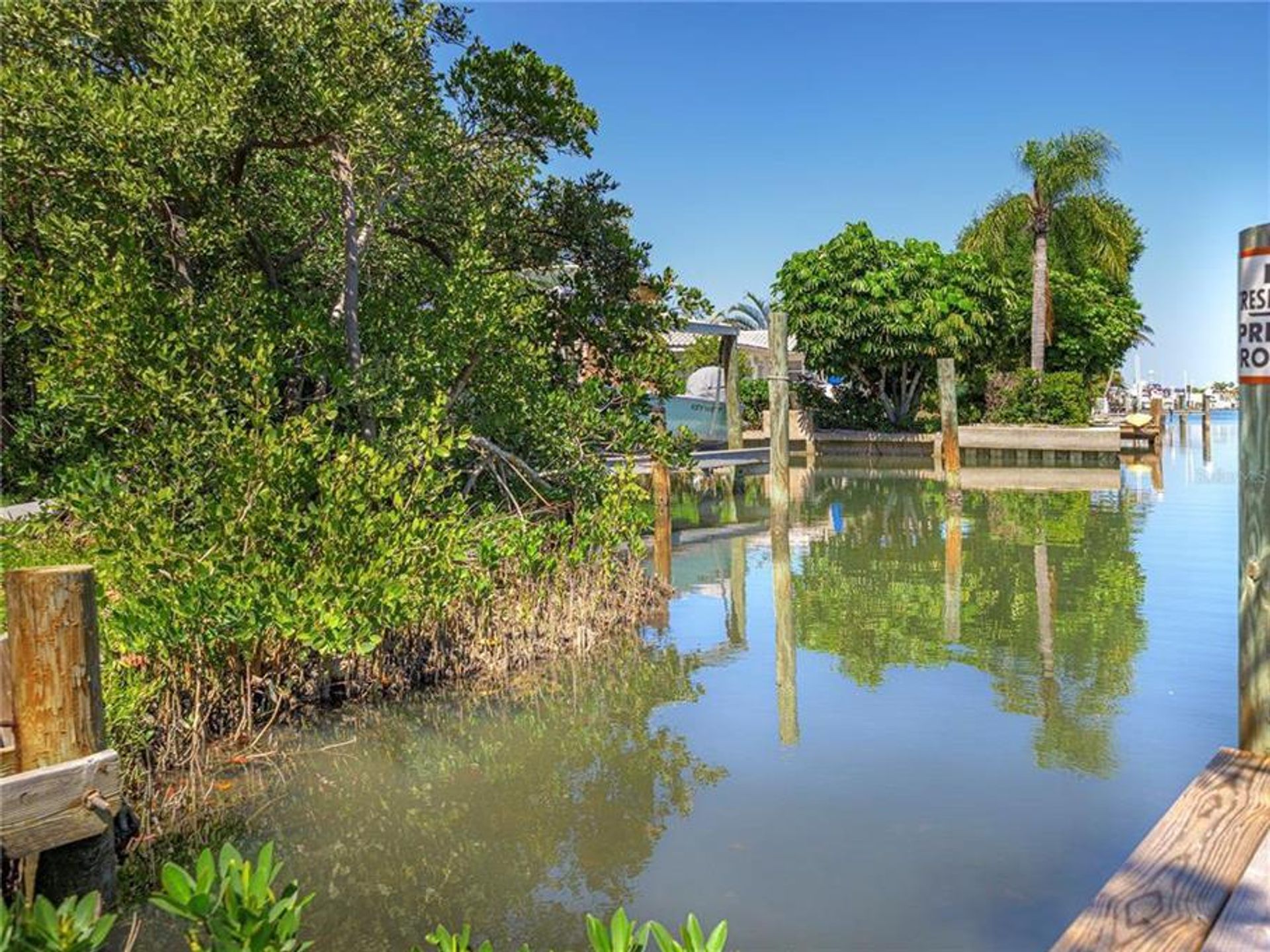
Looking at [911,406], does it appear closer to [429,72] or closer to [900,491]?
[900,491]

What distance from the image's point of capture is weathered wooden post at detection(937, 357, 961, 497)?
22438 millimetres

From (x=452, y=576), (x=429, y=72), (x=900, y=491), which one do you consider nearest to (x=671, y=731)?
(x=452, y=576)

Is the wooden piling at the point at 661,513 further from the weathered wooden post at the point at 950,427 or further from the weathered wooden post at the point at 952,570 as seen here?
the weathered wooden post at the point at 950,427

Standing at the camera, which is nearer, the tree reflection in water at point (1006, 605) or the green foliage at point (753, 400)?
the tree reflection in water at point (1006, 605)

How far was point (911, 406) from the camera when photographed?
3712cm

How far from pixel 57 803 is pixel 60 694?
15.8 inches

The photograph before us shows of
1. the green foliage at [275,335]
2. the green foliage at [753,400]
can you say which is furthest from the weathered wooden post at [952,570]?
the green foliage at [753,400]

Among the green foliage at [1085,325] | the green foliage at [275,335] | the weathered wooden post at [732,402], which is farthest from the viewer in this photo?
the green foliage at [1085,325]

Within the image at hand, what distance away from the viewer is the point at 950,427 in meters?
23.4

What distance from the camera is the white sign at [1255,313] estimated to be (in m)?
4.56

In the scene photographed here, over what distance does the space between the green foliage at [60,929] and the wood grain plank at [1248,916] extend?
299cm

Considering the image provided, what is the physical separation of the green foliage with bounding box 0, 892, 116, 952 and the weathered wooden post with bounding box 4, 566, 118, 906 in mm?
1694

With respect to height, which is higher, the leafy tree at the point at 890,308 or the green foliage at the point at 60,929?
the leafy tree at the point at 890,308

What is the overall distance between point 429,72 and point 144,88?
10.8 feet
